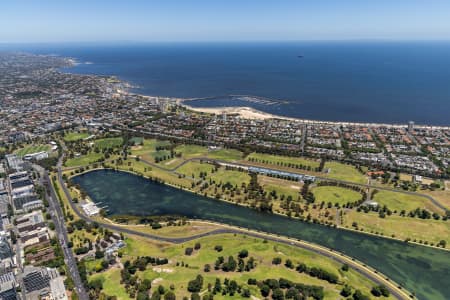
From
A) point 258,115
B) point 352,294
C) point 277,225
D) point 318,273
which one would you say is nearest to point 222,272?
point 318,273

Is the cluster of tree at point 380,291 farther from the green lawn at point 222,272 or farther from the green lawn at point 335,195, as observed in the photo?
the green lawn at point 335,195

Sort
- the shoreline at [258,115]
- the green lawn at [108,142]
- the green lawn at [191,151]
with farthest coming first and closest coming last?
the shoreline at [258,115], the green lawn at [108,142], the green lawn at [191,151]

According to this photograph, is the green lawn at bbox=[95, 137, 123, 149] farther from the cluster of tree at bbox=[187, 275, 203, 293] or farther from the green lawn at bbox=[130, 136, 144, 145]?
the cluster of tree at bbox=[187, 275, 203, 293]

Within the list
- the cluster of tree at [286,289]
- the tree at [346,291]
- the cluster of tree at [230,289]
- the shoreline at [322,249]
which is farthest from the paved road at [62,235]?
the tree at [346,291]

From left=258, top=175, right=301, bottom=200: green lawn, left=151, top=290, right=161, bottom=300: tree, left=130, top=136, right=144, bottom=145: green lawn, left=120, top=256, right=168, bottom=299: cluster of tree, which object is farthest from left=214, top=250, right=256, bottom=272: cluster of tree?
left=130, top=136, right=144, bottom=145: green lawn

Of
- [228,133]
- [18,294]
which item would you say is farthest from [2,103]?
[18,294]

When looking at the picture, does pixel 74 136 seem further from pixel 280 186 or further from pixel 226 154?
pixel 280 186
